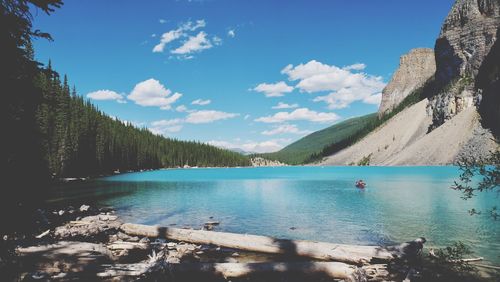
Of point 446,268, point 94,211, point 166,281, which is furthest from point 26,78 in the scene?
point 94,211

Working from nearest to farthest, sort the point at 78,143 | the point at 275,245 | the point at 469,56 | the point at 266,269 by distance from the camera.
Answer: the point at 266,269 → the point at 275,245 → the point at 78,143 → the point at 469,56

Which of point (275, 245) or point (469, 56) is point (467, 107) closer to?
point (469, 56)

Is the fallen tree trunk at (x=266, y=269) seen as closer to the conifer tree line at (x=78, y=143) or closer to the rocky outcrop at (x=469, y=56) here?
the conifer tree line at (x=78, y=143)

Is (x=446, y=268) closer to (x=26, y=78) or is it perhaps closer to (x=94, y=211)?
(x=26, y=78)

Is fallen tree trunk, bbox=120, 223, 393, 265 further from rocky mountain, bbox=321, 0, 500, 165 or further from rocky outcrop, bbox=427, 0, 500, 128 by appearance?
rocky outcrop, bbox=427, 0, 500, 128

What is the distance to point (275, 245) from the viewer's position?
15734 millimetres

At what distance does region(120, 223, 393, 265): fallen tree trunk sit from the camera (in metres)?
13.9

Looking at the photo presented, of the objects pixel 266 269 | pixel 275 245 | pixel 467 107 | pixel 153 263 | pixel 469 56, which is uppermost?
pixel 469 56

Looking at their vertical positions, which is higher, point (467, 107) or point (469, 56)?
point (469, 56)

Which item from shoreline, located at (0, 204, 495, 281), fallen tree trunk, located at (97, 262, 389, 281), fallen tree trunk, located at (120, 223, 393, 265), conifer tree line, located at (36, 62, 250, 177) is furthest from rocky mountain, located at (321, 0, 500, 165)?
fallen tree trunk, located at (97, 262, 389, 281)

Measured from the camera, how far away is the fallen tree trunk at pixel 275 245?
13.9 meters

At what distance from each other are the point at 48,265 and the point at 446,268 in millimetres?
15040

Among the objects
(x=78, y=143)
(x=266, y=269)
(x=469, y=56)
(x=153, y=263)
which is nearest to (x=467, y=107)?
(x=469, y=56)

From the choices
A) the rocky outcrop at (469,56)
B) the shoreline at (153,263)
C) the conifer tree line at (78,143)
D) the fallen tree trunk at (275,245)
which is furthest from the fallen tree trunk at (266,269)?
the rocky outcrop at (469,56)
